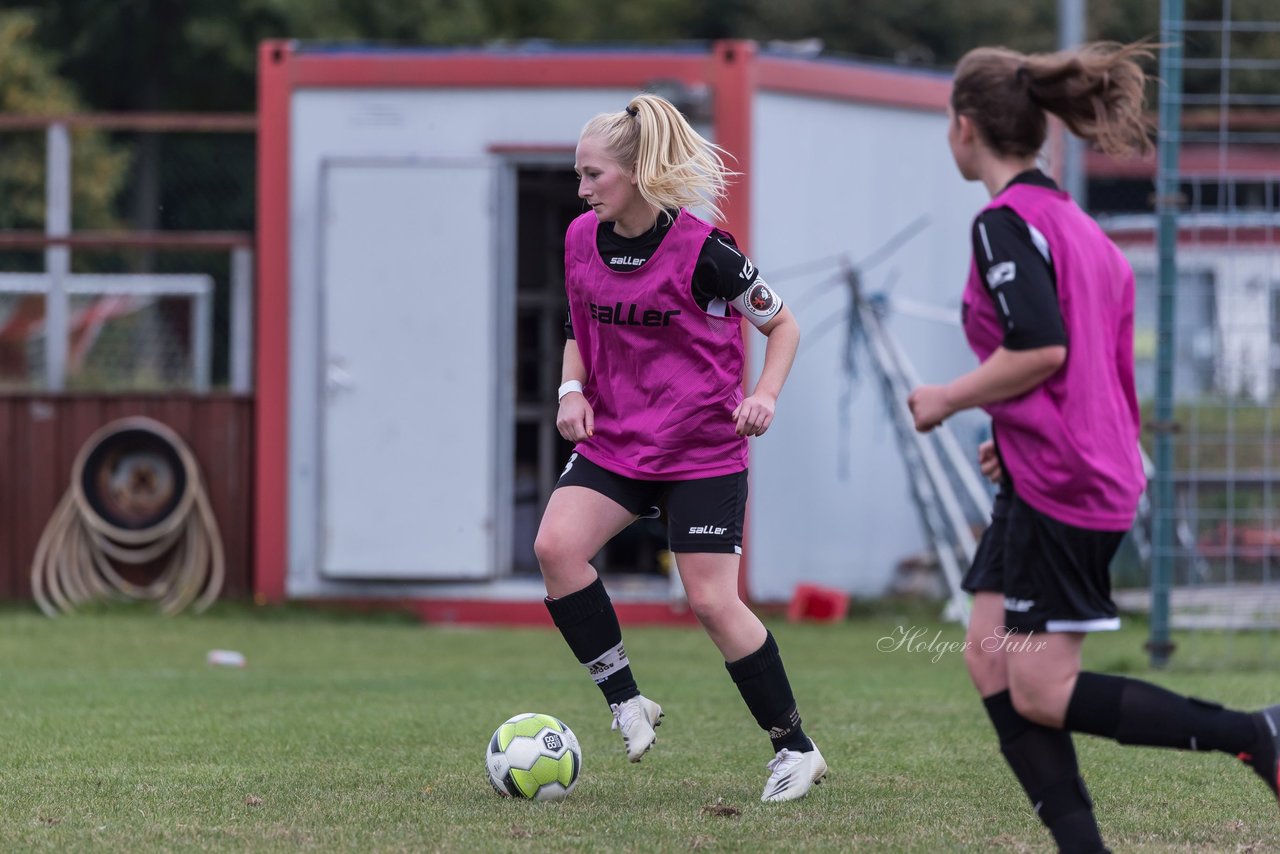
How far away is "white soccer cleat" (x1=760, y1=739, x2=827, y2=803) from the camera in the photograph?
4484 mm

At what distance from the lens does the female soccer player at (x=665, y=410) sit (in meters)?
4.55

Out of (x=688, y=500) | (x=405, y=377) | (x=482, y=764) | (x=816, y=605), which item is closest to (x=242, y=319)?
(x=405, y=377)

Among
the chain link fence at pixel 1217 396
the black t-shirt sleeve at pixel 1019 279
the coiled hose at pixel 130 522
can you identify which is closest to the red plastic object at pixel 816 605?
the chain link fence at pixel 1217 396

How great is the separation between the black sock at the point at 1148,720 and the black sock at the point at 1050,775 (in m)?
0.07

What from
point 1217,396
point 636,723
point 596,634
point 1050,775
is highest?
point 1217,396

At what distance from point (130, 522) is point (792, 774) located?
7.59 meters

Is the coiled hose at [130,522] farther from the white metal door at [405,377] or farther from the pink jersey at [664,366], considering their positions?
the pink jersey at [664,366]

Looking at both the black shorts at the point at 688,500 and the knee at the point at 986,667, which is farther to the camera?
the black shorts at the point at 688,500

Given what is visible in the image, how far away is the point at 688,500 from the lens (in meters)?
4.58

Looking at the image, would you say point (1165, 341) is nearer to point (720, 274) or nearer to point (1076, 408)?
point (720, 274)

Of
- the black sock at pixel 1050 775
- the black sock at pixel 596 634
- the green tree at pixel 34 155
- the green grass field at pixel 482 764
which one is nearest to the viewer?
the black sock at pixel 1050 775

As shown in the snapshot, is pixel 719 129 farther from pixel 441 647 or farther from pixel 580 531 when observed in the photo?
pixel 580 531

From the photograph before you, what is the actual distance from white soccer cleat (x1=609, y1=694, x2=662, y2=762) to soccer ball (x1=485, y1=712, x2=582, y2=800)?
15cm

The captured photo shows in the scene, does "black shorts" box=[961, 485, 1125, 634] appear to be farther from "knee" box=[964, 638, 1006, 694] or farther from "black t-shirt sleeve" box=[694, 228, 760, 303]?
"black t-shirt sleeve" box=[694, 228, 760, 303]
